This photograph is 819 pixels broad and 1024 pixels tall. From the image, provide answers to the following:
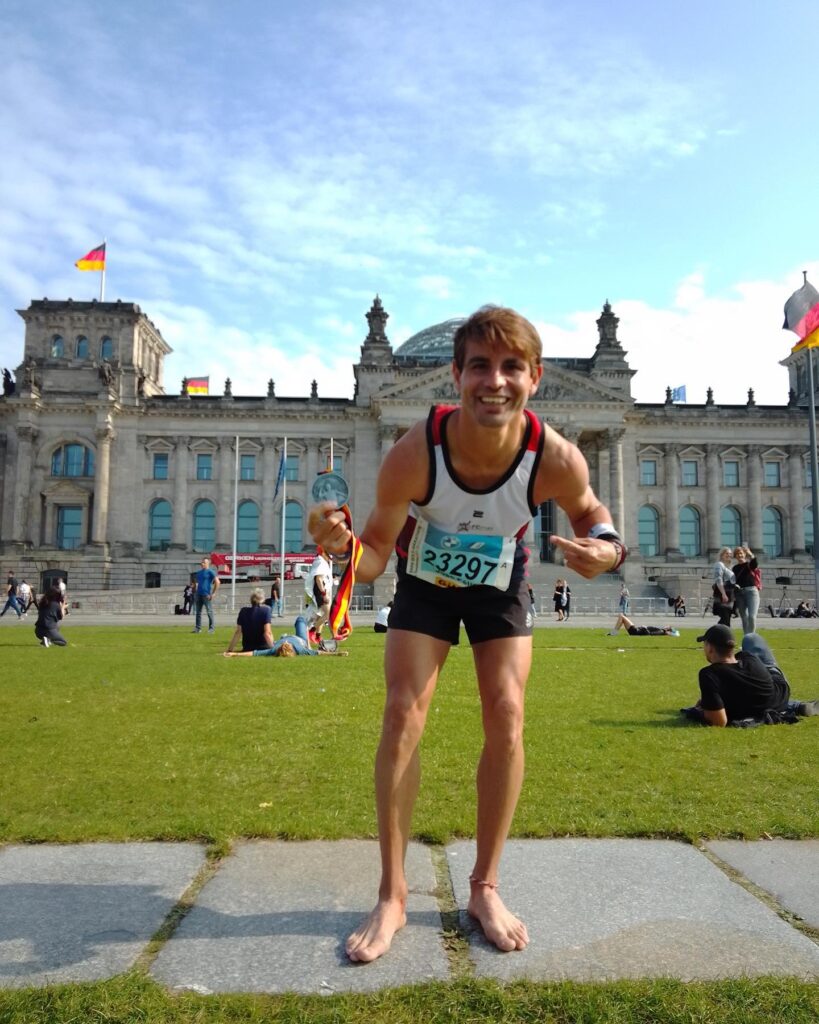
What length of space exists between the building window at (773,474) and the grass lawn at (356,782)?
197ft

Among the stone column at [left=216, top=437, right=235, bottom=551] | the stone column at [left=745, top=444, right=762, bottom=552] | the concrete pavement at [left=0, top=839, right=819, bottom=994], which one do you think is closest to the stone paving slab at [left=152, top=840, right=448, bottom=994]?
the concrete pavement at [left=0, top=839, right=819, bottom=994]

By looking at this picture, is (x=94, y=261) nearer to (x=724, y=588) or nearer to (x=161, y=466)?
(x=161, y=466)

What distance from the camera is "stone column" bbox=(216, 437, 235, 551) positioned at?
61156 millimetres

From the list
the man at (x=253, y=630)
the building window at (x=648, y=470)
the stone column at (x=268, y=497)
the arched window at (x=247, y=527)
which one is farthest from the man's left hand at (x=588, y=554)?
the building window at (x=648, y=470)

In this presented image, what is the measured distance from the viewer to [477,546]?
126 inches

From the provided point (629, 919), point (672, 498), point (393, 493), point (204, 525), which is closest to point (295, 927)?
point (629, 919)

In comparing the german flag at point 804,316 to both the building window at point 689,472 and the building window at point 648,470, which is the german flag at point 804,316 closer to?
the building window at point 648,470

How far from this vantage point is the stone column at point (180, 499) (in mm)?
61312

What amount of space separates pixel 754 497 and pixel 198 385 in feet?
153

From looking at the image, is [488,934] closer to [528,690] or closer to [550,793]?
[550,793]

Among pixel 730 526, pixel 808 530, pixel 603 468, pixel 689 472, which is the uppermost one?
pixel 689 472

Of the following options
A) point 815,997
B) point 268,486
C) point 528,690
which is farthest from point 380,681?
point 268,486

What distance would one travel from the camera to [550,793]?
4684 millimetres

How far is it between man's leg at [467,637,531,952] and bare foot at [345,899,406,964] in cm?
32
